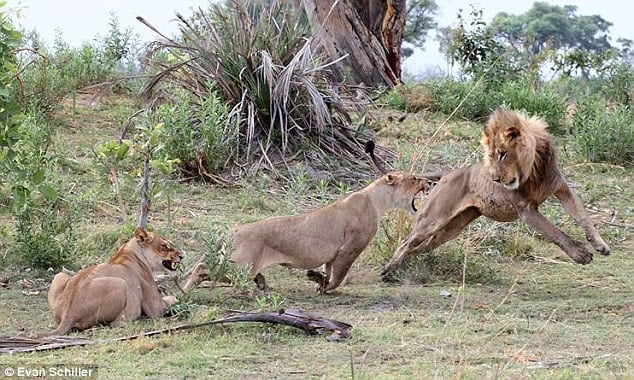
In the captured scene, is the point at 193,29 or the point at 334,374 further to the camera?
the point at 193,29

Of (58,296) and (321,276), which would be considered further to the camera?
(321,276)

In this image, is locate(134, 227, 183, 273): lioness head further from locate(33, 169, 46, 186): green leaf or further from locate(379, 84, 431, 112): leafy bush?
locate(379, 84, 431, 112): leafy bush

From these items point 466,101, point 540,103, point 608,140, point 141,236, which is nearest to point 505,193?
point 141,236

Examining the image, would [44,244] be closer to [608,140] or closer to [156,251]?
[156,251]

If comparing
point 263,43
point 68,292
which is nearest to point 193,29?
point 263,43

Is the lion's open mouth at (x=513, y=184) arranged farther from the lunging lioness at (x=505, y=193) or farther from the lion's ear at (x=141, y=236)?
the lion's ear at (x=141, y=236)

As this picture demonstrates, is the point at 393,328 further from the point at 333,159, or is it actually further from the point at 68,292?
the point at 333,159

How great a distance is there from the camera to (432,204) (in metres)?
9.05

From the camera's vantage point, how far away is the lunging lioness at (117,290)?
6539 mm

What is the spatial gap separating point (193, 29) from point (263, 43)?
74cm

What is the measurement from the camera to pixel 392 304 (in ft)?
25.8

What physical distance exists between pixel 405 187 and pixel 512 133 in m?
0.89

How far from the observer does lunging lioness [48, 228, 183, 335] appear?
6.54 metres

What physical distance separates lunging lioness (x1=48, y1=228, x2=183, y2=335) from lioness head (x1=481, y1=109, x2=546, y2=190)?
2.58 m
